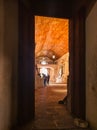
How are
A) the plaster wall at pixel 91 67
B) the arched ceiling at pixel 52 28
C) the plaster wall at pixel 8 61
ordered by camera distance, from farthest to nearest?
the arched ceiling at pixel 52 28, the plaster wall at pixel 91 67, the plaster wall at pixel 8 61

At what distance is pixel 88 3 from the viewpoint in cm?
309

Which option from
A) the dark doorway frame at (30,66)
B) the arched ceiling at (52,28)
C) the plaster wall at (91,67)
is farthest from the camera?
the arched ceiling at (52,28)

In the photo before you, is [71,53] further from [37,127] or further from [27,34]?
[37,127]

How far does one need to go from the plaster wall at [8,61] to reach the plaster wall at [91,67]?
1191 mm

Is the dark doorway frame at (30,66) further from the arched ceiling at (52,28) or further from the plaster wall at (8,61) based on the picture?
the arched ceiling at (52,28)

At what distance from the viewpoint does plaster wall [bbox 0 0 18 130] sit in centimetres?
253

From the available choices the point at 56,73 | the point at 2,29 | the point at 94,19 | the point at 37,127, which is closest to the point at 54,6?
the point at 94,19

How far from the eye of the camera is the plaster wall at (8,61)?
253cm

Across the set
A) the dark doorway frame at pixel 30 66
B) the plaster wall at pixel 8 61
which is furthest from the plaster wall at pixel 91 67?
the plaster wall at pixel 8 61

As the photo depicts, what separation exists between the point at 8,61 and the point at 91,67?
1.27 meters

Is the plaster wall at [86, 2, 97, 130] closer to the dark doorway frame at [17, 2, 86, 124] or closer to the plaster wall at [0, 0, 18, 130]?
the dark doorway frame at [17, 2, 86, 124]

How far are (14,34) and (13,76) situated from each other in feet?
2.18

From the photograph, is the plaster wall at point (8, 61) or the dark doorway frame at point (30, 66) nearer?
the plaster wall at point (8, 61)

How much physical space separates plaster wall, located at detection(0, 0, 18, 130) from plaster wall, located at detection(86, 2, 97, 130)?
1191 mm
